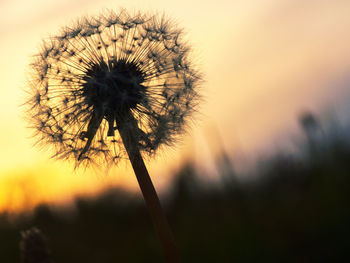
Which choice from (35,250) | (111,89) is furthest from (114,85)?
(35,250)

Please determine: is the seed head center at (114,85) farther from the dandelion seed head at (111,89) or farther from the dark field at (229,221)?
the dark field at (229,221)

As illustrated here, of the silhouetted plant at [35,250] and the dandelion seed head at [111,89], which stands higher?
the dandelion seed head at [111,89]

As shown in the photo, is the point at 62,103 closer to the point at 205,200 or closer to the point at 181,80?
the point at 181,80

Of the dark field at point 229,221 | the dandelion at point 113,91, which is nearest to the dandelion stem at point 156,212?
the dandelion at point 113,91

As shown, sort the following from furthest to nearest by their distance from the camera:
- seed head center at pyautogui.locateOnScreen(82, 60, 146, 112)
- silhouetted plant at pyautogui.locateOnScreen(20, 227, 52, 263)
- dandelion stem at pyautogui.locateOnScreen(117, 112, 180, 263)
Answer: seed head center at pyautogui.locateOnScreen(82, 60, 146, 112) < silhouetted plant at pyautogui.locateOnScreen(20, 227, 52, 263) < dandelion stem at pyautogui.locateOnScreen(117, 112, 180, 263)

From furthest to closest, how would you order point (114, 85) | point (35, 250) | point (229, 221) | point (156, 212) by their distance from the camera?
point (229, 221)
point (114, 85)
point (35, 250)
point (156, 212)

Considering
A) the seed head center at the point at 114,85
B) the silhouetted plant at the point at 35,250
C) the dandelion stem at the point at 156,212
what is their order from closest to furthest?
1. the dandelion stem at the point at 156,212
2. the silhouetted plant at the point at 35,250
3. the seed head center at the point at 114,85

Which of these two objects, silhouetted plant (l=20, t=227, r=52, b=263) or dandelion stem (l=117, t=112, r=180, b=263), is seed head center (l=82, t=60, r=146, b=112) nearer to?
dandelion stem (l=117, t=112, r=180, b=263)

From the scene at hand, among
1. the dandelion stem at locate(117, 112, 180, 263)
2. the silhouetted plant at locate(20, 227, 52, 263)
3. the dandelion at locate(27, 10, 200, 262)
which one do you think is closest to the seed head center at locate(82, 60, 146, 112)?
the dandelion at locate(27, 10, 200, 262)

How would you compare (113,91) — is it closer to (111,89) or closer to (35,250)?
(111,89)
